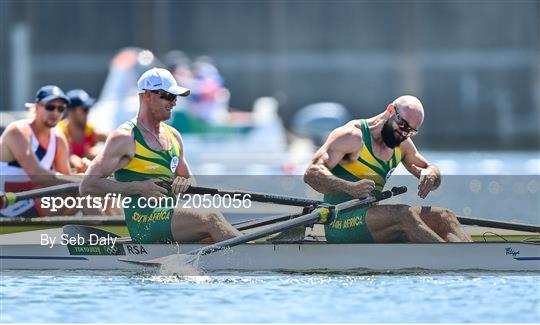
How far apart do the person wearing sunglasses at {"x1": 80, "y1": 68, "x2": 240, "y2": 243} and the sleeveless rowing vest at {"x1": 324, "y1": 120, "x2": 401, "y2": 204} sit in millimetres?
1067

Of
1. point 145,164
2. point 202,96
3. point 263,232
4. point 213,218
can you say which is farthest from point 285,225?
point 202,96

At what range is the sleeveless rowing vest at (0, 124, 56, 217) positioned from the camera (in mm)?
13000

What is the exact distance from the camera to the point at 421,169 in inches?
468

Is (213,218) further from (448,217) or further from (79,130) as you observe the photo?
(79,130)

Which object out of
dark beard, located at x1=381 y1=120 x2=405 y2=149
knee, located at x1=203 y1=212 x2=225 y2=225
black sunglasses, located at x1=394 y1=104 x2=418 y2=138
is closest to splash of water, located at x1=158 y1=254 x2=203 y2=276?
knee, located at x1=203 y1=212 x2=225 y2=225

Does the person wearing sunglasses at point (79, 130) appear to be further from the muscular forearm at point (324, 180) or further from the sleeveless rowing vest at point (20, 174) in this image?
the muscular forearm at point (324, 180)

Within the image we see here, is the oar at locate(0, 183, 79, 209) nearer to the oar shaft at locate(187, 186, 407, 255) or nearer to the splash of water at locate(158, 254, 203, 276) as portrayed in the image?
the splash of water at locate(158, 254, 203, 276)

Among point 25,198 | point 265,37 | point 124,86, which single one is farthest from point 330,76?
point 25,198

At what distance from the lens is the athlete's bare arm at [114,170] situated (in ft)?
36.5

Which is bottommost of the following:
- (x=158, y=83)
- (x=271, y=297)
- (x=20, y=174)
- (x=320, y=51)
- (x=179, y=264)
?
(x=271, y=297)

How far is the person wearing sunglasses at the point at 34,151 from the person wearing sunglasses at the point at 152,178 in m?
1.98

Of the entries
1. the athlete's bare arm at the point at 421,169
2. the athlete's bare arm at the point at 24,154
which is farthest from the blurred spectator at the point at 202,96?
the athlete's bare arm at the point at 421,169

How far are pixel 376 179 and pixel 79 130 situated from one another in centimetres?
473

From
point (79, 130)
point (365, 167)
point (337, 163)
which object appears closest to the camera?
point (337, 163)
